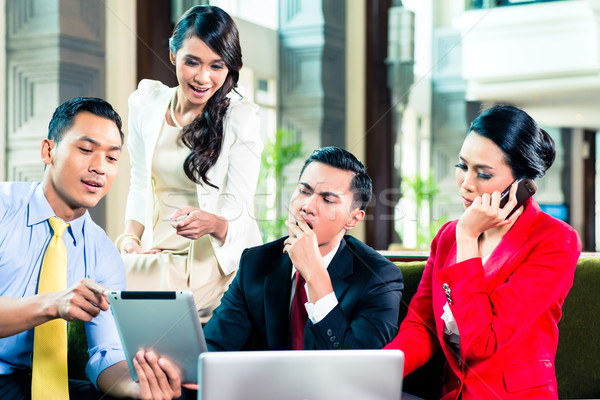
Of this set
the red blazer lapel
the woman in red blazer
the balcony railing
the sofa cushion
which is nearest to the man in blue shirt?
the woman in red blazer

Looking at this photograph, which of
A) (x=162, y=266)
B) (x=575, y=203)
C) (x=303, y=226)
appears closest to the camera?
(x=303, y=226)

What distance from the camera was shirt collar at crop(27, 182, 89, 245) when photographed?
72.6 inches

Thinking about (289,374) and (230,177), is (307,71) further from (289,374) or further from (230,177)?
(289,374)

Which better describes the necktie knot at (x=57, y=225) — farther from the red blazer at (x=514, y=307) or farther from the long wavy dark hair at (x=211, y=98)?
the red blazer at (x=514, y=307)

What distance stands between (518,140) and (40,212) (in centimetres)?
128

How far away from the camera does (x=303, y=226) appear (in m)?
1.95

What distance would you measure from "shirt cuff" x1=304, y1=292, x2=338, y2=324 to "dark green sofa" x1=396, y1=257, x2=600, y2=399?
42 centimetres

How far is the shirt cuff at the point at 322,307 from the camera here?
72.4 inches

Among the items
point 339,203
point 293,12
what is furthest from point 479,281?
point 293,12

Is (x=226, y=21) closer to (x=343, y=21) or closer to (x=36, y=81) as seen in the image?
(x=36, y=81)

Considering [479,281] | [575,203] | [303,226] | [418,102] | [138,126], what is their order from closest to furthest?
1. [479,281]
2. [303,226]
3. [138,126]
4. [418,102]
5. [575,203]

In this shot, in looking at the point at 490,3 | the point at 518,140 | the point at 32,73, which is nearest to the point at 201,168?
the point at 518,140

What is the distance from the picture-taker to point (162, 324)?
59.1 inches

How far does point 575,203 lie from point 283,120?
595cm
